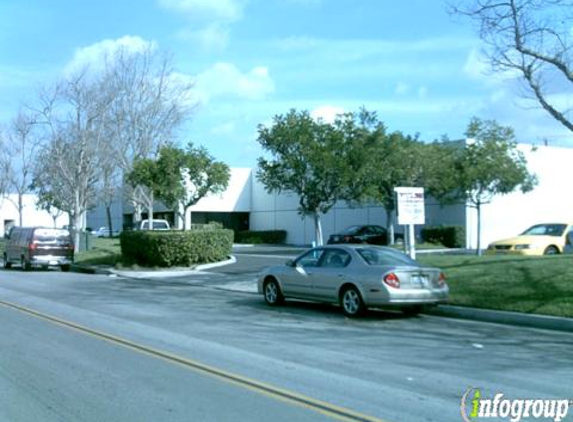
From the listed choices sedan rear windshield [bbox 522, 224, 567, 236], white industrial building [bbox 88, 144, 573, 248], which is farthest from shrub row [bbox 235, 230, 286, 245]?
sedan rear windshield [bbox 522, 224, 567, 236]

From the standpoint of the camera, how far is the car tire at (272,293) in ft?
52.4

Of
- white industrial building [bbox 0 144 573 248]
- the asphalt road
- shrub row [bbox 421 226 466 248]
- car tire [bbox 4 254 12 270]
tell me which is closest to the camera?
the asphalt road

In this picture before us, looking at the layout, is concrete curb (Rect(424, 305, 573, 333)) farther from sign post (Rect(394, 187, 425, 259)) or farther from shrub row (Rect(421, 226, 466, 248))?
shrub row (Rect(421, 226, 466, 248))

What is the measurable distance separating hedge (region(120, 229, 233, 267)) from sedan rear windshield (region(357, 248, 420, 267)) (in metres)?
13.8

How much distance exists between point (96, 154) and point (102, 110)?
2516 millimetres

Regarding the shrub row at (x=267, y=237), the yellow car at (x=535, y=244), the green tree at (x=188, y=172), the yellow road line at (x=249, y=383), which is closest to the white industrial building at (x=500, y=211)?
the shrub row at (x=267, y=237)

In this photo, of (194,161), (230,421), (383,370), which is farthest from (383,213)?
(230,421)

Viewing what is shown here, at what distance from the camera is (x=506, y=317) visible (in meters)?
13.2

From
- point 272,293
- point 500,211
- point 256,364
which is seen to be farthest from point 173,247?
point 500,211

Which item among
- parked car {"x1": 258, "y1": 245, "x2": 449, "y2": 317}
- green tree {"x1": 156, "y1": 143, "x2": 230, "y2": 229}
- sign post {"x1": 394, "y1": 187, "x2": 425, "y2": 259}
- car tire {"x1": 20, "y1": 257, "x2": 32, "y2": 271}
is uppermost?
green tree {"x1": 156, "y1": 143, "x2": 230, "y2": 229}

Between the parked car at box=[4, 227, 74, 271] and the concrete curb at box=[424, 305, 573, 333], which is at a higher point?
the parked car at box=[4, 227, 74, 271]

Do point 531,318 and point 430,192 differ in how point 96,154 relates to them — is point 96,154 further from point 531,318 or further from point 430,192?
point 531,318

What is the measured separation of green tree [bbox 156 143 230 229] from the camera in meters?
28.7

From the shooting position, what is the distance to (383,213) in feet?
138
